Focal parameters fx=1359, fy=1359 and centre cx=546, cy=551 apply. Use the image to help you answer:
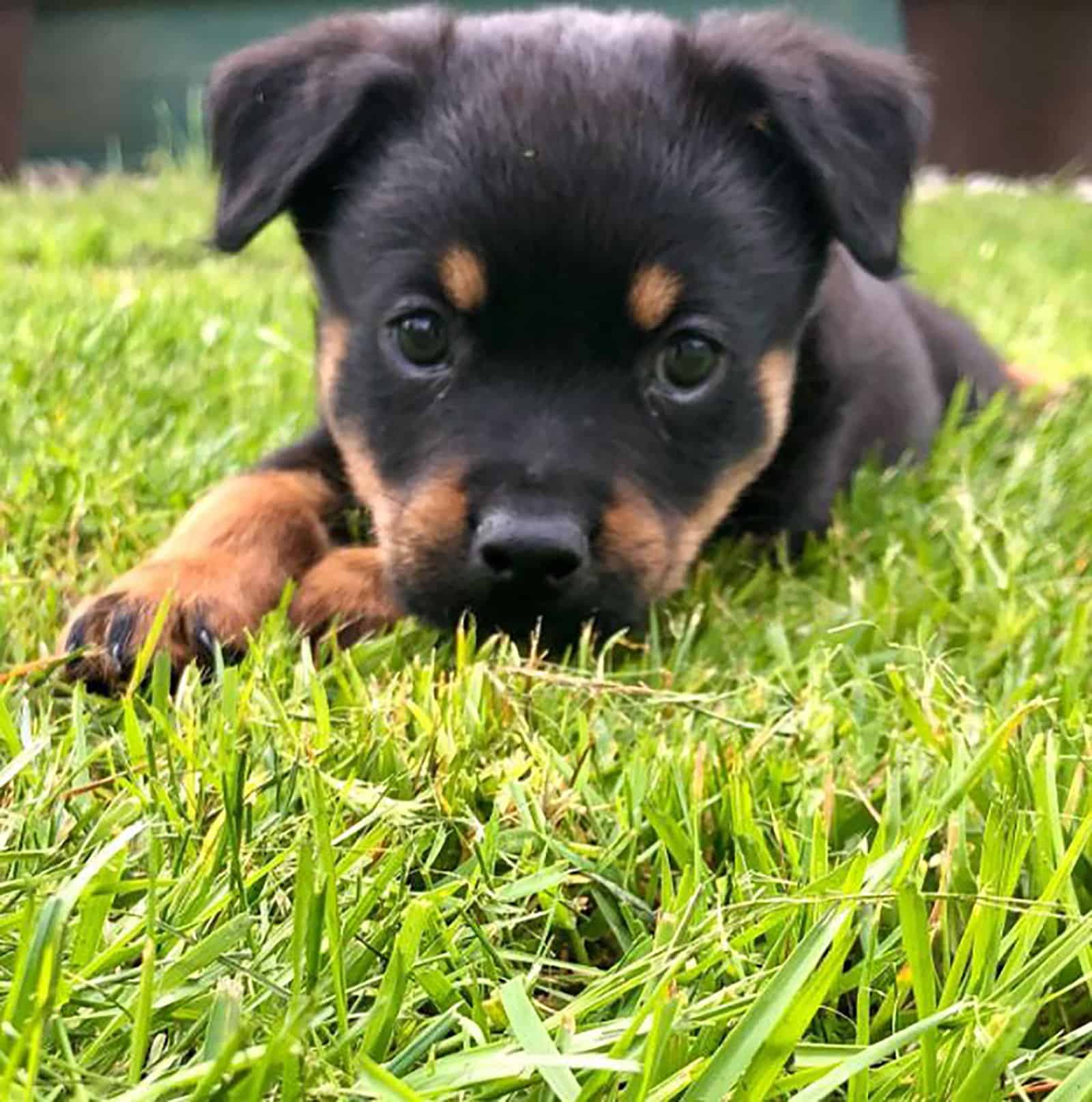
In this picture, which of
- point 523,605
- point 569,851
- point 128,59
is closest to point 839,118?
point 523,605

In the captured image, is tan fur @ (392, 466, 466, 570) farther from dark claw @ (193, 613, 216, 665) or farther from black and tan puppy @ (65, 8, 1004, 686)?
dark claw @ (193, 613, 216, 665)

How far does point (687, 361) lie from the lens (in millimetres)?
2061

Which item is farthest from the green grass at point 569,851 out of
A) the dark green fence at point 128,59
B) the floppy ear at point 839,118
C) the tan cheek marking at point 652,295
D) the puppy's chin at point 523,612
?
the dark green fence at point 128,59

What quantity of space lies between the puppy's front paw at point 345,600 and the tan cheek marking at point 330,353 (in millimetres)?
400

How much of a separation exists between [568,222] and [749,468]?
55cm

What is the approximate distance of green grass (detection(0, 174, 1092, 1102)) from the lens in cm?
91

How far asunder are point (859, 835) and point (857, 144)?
1264mm

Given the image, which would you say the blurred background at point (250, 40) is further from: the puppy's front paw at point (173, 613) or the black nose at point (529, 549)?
the puppy's front paw at point (173, 613)

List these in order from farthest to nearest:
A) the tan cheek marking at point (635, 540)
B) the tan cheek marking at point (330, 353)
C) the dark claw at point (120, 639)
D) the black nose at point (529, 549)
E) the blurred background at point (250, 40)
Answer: the blurred background at point (250, 40) → the tan cheek marking at point (330, 353) → the tan cheek marking at point (635, 540) → the black nose at point (529, 549) → the dark claw at point (120, 639)

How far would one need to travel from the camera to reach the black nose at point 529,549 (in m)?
1.73

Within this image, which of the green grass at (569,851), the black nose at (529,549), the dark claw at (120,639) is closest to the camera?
the green grass at (569,851)

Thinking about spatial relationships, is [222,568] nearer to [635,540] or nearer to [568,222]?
[635,540]

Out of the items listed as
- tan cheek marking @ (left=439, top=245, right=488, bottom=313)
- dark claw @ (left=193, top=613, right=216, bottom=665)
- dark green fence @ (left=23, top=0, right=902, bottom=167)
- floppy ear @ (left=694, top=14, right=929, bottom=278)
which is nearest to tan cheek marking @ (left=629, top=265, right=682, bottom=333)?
tan cheek marking @ (left=439, top=245, right=488, bottom=313)

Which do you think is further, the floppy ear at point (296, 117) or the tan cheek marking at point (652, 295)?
the floppy ear at point (296, 117)
